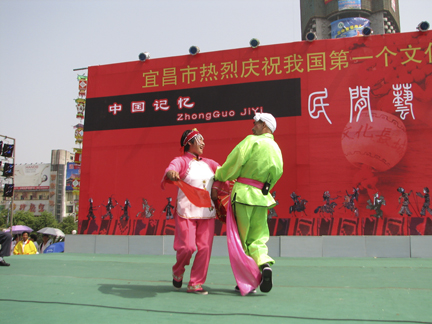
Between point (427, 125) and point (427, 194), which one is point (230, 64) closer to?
point (427, 125)

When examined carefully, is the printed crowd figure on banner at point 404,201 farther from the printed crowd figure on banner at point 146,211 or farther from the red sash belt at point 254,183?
the red sash belt at point 254,183

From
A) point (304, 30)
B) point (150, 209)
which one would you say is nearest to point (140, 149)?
point (150, 209)

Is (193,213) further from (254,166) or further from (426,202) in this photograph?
(426,202)

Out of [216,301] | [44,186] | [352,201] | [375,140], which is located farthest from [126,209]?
[44,186]

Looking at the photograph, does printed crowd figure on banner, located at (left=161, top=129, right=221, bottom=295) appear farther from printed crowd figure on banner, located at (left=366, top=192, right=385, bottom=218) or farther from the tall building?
the tall building

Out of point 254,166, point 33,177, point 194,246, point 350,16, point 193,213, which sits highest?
point 350,16

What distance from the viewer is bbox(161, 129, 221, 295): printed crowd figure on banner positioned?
3371 millimetres

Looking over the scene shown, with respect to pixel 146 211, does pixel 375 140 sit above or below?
above

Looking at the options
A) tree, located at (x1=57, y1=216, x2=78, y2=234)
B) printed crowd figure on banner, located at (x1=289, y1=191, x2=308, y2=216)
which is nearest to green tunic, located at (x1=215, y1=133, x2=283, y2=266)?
printed crowd figure on banner, located at (x1=289, y1=191, x2=308, y2=216)

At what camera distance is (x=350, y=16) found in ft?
147

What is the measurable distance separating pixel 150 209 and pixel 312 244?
3778 mm

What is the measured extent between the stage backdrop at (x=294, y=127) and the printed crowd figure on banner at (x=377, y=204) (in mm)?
20

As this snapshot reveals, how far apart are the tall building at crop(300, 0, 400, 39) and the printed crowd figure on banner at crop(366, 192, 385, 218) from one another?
38.4 m

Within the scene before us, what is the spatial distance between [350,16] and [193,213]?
46613 mm
